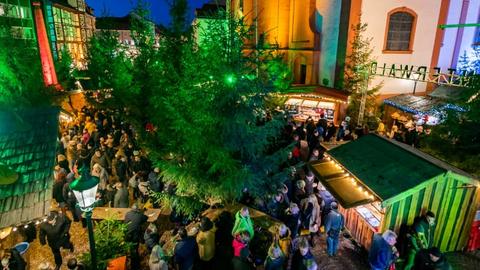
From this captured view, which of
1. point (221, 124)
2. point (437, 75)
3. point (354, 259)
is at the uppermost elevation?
point (437, 75)

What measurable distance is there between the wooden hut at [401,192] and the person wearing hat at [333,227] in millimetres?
302

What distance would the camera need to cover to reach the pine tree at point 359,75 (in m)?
18.6

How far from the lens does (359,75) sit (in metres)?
18.9

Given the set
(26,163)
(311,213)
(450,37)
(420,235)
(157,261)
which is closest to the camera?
(157,261)

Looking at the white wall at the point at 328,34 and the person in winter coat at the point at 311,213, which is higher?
the white wall at the point at 328,34

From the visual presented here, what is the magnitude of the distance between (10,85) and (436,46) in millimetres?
24408

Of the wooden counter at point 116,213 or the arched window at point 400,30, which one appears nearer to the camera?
the wooden counter at point 116,213

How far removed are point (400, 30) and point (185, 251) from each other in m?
19.9

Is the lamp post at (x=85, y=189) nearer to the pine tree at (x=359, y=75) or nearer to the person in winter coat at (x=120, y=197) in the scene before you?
the person in winter coat at (x=120, y=197)

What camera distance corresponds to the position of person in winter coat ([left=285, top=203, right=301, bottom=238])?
790cm

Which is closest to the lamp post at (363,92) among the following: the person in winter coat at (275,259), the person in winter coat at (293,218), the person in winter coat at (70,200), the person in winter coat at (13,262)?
the person in winter coat at (293,218)

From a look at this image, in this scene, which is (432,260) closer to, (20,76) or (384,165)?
(384,165)

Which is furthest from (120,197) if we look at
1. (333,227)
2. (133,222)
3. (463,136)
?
(463,136)

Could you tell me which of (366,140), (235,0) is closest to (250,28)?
(366,140)
